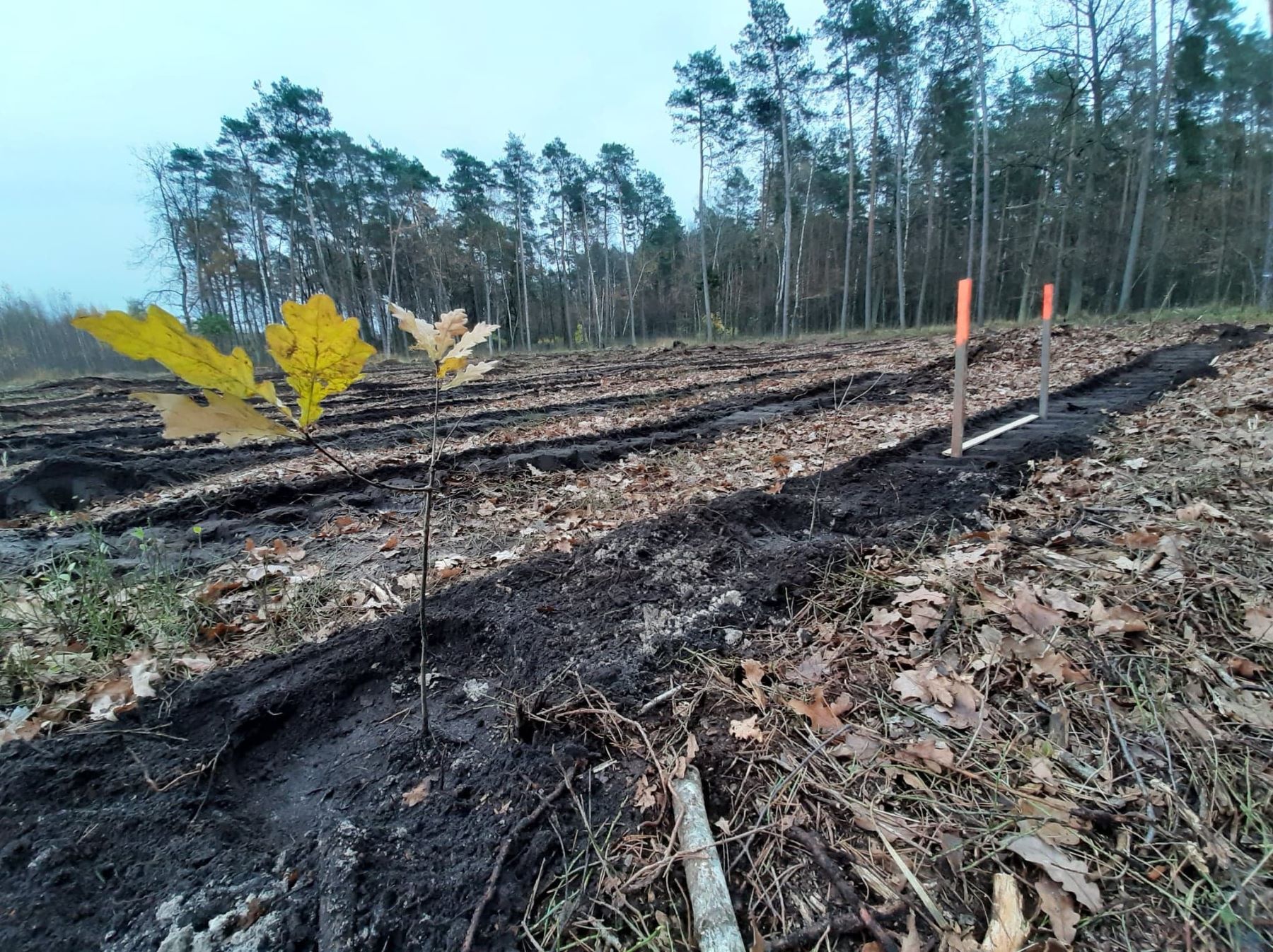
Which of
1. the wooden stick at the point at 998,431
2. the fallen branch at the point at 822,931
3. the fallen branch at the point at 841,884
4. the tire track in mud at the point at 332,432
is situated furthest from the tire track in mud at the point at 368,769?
the tire track in mud at the point at 332,432

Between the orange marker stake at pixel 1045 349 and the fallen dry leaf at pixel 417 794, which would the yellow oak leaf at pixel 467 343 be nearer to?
the fallen dry leaf at pixel 417 794

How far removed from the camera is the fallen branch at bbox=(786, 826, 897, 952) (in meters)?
1.08

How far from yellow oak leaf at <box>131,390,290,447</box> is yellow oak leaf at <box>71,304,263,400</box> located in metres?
0.03

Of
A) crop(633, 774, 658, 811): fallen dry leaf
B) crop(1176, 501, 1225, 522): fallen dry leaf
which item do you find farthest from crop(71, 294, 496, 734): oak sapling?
crop(1176, 501, 1225, 522): fallen dry leaf

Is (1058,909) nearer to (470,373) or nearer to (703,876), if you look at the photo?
(703,876)

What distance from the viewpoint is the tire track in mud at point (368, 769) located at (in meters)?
1.16

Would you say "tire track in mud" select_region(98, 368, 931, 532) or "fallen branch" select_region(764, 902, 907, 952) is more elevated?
"tire track in mud" select_region(98, 368, 931, 532)

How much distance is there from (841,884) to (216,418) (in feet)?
5.25

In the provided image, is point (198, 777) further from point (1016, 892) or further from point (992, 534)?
point (992, 534)

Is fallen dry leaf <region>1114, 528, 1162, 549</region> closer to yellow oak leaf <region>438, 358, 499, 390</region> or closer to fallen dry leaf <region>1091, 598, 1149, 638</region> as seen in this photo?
fallen dry leaf <region>1091, 598, 1149, 638</region>

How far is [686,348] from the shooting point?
22734mm

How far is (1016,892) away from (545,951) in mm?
990

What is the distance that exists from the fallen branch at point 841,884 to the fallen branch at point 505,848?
60cm

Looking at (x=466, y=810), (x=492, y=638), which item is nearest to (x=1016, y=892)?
(x=466, y=810)
